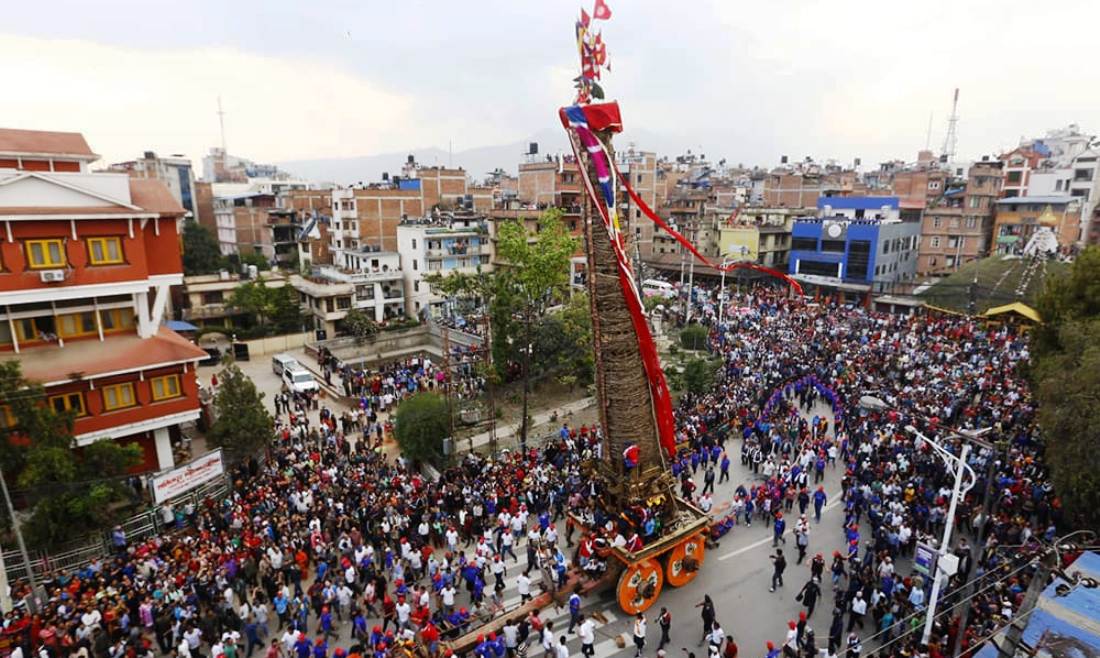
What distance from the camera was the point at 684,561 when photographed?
14.5 meters

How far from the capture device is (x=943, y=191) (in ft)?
185

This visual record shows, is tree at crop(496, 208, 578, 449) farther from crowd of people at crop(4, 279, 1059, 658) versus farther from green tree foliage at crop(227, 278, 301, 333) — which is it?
green tree foliage at crop(227, 278, 301, 333)

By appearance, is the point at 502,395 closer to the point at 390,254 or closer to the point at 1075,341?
the point at 390,254

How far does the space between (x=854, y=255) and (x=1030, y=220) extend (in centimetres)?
1477

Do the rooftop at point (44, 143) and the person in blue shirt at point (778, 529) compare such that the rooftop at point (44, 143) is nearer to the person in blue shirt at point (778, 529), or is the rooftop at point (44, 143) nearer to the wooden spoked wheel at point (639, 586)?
the wooden spoked wheel at point (639, 586)

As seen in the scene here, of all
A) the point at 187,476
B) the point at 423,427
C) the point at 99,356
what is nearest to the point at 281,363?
the point at 99,356

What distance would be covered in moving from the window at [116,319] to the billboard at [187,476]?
5710mm

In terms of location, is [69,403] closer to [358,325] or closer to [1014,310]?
[358,325]

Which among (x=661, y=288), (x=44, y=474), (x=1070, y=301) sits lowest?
(x=661, y=288)

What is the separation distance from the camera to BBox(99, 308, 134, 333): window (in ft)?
64.4

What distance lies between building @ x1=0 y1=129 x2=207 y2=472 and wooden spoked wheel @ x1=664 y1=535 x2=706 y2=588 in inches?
622

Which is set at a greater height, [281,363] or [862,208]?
[862,208]

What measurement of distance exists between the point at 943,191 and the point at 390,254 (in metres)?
49.7

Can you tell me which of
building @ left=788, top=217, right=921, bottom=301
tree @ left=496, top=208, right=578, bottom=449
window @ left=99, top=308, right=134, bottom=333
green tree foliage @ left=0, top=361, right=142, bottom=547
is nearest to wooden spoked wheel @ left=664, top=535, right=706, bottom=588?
tree @ left=496, top=208, right=578, bottom=449
